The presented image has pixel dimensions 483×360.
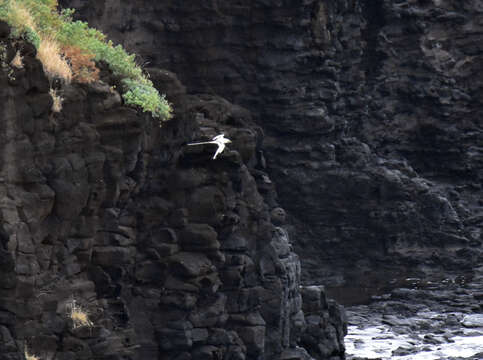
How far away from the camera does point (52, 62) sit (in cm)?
3150

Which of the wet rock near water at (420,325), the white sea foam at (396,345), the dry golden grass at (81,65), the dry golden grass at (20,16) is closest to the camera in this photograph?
the dry golden grass at (20,16)

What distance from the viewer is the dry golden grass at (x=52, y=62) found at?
1232 inches

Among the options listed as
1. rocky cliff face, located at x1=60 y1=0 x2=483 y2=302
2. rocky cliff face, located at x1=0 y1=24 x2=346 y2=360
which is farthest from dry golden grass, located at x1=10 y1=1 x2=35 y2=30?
rocky cliff face, located at x1=60 y1=0 x2=483 y2=302

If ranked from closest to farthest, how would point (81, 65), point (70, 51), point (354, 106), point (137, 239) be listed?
1. point (70, 51)
2. point (81, 65)
3. point (137, 239)
4. point (354, 106)

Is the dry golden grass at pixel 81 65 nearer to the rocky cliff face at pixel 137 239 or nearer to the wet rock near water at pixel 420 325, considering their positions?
the rocky cliff face at pixel 137 239

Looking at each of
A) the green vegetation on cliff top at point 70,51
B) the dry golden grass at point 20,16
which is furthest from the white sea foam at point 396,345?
the dry golden grass at point 20,16

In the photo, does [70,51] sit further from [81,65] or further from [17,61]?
[17,61]

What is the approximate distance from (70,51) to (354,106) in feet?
152

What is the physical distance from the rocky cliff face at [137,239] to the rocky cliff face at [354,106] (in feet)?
63.1

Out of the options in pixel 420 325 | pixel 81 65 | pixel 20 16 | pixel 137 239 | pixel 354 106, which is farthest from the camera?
pixel 354 106

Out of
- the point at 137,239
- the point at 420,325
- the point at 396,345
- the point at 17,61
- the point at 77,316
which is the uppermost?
the point at 17,61

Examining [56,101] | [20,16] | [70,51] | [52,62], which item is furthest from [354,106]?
[20,16]

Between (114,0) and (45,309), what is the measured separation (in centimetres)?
3560

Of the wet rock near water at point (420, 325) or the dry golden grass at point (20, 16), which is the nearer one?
the dry golden grass at point (20, 16)
